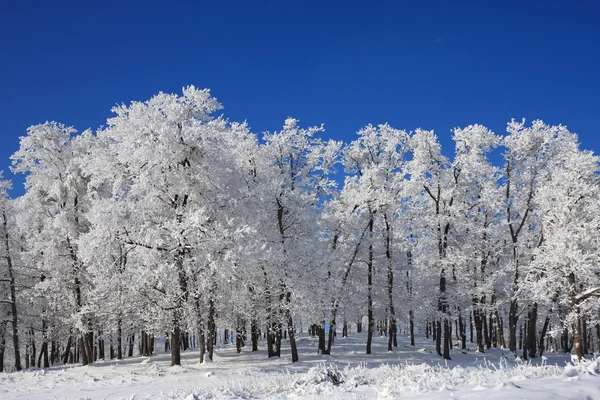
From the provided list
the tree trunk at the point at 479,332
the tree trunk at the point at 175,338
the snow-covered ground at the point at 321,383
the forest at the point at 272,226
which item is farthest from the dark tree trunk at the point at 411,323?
the tree trunk at the point at 175,338

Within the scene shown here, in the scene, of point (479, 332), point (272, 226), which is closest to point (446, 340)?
point (479, 332)

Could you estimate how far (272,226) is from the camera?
23.2 metres

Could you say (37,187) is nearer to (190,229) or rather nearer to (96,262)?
(96,262)

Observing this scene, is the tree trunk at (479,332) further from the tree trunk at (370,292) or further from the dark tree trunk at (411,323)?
the tree trunk at (370,292)

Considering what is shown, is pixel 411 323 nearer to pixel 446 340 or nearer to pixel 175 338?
pixel 446 340

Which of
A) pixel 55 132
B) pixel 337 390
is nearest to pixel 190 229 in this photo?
pixel 337 390

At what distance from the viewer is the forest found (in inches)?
725

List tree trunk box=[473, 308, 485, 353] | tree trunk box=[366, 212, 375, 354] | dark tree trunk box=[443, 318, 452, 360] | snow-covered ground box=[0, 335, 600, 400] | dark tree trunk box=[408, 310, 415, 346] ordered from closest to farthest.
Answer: snow-covered ground box=[0, 335, 600, 400]
dark tree trunk box=[443, 318, 452, 360]
tree trunk box=[366, 212, 375, 354]
tree trunk box=[473, 308, 485, 353]
dark tree trunk box=[408, 310, 415, 346]

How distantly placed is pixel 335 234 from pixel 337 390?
745 inches

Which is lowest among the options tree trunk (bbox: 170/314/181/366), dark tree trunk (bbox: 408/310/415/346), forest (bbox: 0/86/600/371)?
dark tree trunk (bbox: 408/310/415/346)

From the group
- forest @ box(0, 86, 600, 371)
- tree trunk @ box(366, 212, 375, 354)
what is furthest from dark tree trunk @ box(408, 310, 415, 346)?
tree trunk @ box(366, 212, 375, 354)

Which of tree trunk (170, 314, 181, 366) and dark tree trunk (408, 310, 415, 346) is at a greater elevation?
tree trunk (170, 314, 181, 366)

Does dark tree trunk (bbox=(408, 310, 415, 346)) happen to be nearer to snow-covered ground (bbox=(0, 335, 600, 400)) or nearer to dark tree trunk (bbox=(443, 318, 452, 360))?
dark tree trunk (bbox=(443, 318, 452, 360))

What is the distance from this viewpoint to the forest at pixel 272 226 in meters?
18.4
